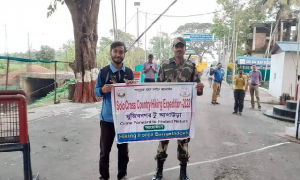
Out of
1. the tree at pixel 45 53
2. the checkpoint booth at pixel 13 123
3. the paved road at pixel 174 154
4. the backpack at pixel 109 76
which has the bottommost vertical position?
the paved road at pixel 174 154

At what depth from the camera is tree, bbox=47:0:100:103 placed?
10.2 metres

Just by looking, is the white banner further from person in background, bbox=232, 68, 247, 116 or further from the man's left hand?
person in background, bbox=232, 68, 247, 116

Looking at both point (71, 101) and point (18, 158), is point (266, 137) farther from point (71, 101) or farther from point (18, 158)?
point (71, 101)

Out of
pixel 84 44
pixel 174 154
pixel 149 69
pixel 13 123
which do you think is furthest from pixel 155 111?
pixel 84 44

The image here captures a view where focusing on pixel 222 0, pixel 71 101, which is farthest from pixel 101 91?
pixel 222 0

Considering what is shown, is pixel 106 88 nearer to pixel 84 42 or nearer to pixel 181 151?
pixel 181 151

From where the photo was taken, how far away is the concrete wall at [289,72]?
13066 mm

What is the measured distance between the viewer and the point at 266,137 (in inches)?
243

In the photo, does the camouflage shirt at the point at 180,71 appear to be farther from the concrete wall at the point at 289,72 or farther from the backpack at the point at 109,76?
the concrete wall at the point at 289,72

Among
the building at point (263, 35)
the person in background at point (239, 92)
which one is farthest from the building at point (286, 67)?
the building at point (263, 35)

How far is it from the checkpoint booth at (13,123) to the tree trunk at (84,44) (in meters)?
8.01

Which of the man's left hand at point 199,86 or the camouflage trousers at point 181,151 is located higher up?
the man's left hand at point 199,86

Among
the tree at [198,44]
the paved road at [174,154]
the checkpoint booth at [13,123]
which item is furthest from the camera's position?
the tree at [198,44]

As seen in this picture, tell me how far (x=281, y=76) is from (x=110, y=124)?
42.7ft
